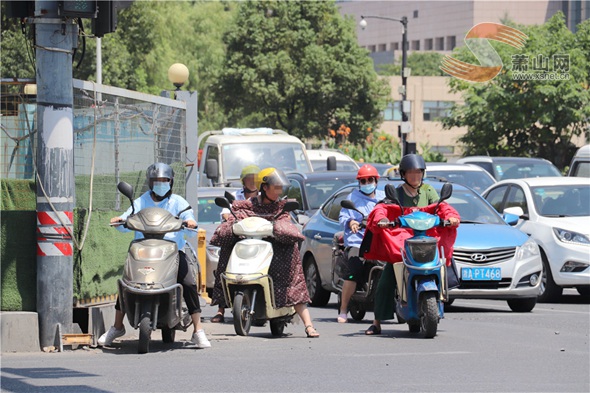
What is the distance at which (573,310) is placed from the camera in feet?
51.6

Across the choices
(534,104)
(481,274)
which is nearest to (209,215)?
(481,274)

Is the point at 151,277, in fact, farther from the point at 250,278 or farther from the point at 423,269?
the point at 423,269

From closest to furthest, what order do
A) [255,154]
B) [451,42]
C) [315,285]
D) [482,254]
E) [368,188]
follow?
[368,188]
[482,254]
[315,285]
[255,154]
[451,42]

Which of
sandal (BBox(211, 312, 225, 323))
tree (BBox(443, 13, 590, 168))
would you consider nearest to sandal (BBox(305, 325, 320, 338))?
sandal (BBox(211, 312, 225, 323))

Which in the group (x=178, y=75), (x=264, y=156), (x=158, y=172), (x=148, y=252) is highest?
(x=178, y=75)

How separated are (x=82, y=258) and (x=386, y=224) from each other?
2788mm

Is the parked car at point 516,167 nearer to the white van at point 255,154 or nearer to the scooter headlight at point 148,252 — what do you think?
the white van at point 255,154

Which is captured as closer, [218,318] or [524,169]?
[218,318]

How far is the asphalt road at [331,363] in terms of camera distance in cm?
872

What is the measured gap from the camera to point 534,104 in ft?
158

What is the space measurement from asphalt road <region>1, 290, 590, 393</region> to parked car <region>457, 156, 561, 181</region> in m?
12.5

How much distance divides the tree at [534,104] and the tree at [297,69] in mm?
11750

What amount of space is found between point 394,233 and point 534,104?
1458 inches

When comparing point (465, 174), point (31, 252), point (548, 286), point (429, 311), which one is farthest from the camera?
point (465, 174)
